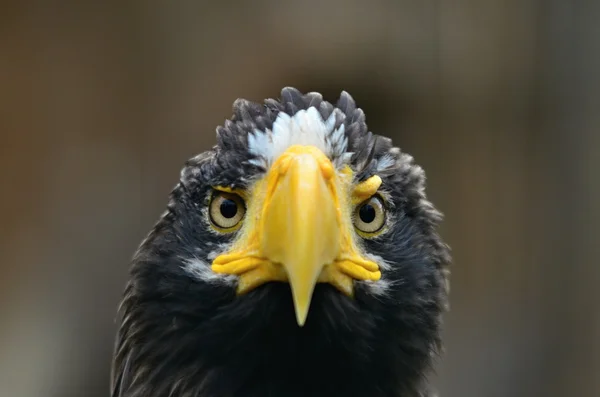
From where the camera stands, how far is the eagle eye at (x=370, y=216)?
137cm

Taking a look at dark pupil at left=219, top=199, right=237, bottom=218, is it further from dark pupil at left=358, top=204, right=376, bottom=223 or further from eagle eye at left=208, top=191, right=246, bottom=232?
dark pupil at left=358, top=204, right=376, bottom=223

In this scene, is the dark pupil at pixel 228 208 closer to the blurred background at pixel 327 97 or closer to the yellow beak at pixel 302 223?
the yellow beak at pixel 302 223

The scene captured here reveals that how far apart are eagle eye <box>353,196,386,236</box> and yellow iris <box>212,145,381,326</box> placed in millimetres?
16

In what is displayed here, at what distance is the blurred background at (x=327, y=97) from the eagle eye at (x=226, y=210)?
86.4 inches

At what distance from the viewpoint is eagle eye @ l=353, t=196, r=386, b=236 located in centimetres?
137

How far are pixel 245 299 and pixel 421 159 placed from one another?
273cm

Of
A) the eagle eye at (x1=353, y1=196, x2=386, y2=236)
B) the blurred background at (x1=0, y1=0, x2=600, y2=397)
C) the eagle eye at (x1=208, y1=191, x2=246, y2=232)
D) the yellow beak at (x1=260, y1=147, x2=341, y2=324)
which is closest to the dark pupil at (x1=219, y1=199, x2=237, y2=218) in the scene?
the eagle eye at (x1=208, y1=191, x2=246, y2=232)

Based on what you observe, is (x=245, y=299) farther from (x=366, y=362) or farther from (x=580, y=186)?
(x=580, y=186)

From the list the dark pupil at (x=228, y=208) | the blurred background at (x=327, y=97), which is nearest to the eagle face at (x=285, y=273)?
the dark pupil at (x=228, y=208)

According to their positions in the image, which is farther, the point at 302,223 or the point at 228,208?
the point at 228,208

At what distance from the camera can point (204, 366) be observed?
1.37 m

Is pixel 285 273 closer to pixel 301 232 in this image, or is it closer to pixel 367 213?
pixel 301 232

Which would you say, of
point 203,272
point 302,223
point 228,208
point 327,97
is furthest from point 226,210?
point 327,97

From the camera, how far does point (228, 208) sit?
136cm
